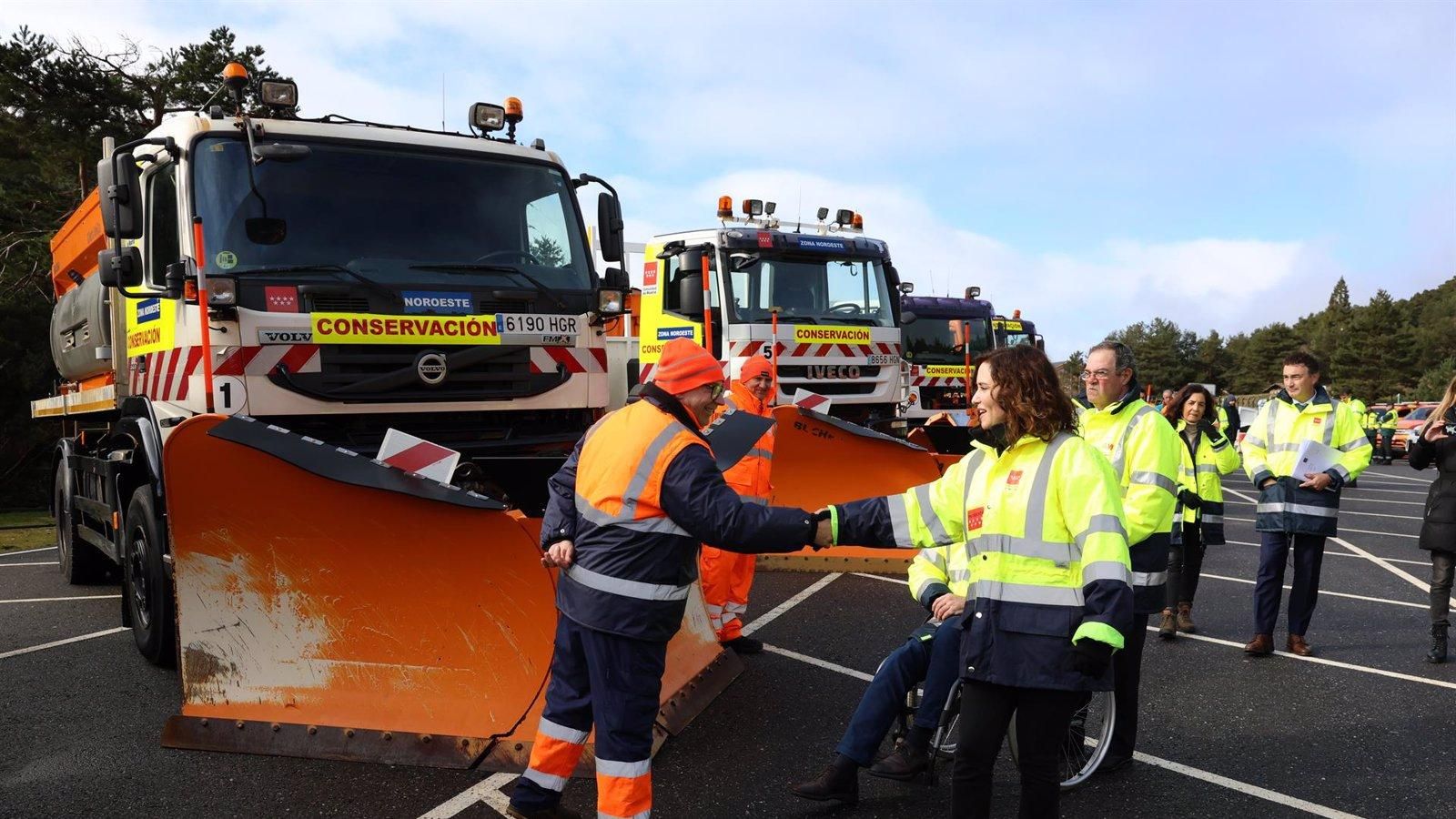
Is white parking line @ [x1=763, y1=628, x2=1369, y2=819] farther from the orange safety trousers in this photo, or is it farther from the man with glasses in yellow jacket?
the orange safety trousers

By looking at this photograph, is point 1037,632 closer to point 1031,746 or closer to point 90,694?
point 1031,746

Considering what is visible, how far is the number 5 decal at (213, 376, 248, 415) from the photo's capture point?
4.98 m

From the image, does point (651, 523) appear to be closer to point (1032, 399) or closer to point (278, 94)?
point (1032, 399)

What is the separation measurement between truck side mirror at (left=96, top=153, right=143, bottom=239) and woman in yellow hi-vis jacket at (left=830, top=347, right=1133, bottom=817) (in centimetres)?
465

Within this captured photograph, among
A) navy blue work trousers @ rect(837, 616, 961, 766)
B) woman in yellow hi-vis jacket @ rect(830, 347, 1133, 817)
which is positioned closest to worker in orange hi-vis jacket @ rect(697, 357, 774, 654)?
navy blue work trousers @ rect(837, 616, 961, 766)

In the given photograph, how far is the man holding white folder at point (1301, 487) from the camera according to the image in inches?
230

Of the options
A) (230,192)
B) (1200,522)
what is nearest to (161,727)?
(230,192)

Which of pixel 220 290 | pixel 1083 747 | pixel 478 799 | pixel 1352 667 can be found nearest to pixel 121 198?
pixel 220 290

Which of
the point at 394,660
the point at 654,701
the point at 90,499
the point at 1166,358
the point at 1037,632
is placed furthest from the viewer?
the point at 1166,358

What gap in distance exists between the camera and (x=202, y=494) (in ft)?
13.3

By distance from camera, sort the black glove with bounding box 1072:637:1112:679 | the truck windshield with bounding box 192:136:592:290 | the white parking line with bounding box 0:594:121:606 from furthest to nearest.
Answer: the white parking line with bounding box 0:594:121:606 → the truck windshield with bounding box 192:136:592:290 → the black glove with bounding box 1072:637:1112:679

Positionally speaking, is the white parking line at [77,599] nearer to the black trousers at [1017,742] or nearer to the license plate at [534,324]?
the license plate at [534,324]

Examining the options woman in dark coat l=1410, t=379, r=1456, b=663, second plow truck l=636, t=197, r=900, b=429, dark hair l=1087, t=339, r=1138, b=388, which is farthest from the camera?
second plow truck l=636, t=197, r=900, b=429

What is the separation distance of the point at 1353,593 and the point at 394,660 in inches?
293
